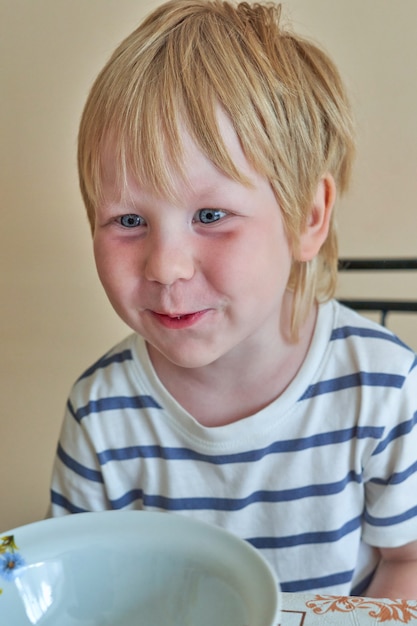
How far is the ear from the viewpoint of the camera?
2.48ft

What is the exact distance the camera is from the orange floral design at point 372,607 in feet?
1.70

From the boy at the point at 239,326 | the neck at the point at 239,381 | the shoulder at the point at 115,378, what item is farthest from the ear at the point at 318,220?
the shoulder at the point at 115,378

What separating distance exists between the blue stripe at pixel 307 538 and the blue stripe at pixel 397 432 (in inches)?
3.4

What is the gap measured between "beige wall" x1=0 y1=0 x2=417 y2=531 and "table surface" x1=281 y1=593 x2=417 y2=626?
901 millimetres

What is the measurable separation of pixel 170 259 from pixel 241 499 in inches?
11.5

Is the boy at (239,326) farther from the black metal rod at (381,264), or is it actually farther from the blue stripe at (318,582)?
the black metal rod at (381,264)

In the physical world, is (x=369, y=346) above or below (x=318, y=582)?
above

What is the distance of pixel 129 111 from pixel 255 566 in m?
0.38

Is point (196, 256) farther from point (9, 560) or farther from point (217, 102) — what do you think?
point (9, 560)

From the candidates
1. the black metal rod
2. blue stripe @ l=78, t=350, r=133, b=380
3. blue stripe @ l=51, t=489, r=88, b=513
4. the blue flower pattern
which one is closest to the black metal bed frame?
the black metal rod

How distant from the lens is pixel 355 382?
0.78 metres

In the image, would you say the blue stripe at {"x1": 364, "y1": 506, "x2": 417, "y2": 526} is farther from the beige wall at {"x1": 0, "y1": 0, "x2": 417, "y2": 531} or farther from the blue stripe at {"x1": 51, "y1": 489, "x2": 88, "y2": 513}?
the beige wall at {"x1": 0, "y1": 0, "x2": 417, "y2": 531}

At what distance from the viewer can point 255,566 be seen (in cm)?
48

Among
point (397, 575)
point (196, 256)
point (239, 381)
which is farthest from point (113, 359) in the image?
point (397, 575)
